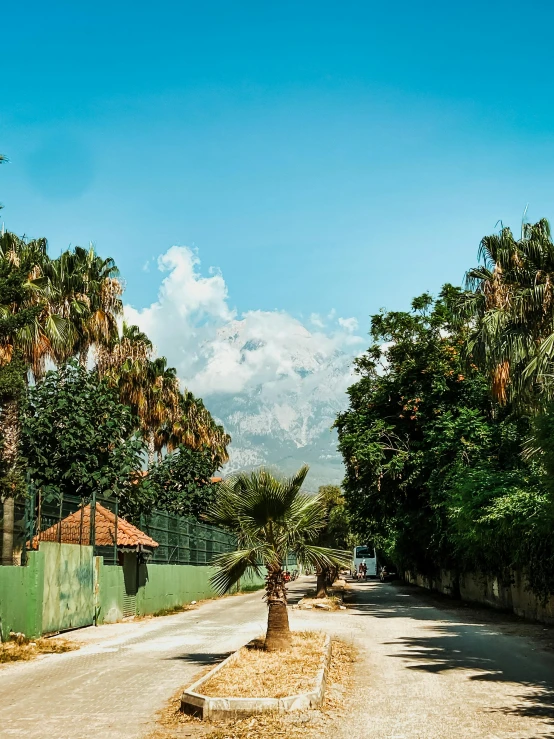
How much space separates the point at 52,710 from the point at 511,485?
1586 centimetres

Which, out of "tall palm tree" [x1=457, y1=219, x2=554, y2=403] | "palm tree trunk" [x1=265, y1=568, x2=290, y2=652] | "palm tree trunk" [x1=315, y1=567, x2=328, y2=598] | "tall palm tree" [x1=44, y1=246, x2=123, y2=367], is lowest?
"palm tree trunk" [x1=315, y1=567, x2=328, y2=598]

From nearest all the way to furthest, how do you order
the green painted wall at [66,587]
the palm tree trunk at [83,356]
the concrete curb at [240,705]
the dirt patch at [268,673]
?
the concrete curb at [240,705], the dirt patch at [268,673], the green painted wall at [66,587], the palm tree trunk at [83,356]

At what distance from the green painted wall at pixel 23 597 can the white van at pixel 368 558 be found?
74514mm

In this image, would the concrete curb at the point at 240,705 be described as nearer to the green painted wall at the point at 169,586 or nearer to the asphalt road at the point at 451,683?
the asphalt road at the point at 451,683

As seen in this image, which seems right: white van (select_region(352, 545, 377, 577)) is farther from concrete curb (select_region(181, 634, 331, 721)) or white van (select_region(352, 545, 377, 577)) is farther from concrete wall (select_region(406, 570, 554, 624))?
concrete curb (select_region(181, 634, 331, 721))

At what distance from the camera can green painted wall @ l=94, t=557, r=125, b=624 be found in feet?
79.3

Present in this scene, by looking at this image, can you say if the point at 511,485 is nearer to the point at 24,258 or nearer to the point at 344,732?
the point at 344,732

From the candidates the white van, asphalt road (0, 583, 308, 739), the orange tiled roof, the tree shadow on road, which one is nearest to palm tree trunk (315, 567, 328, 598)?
the orange tiled roof

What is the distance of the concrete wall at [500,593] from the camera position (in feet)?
75.6

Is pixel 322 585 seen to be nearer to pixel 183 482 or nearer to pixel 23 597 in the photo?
pixel 183 482

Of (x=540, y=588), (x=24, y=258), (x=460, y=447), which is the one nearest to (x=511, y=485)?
(x=540, y=588)

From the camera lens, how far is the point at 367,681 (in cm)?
1191

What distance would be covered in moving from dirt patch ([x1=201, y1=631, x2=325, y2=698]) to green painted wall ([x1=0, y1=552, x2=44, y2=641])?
19.1 ft

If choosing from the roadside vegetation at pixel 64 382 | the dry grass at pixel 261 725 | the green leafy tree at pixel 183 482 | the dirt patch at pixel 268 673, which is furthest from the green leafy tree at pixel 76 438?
the dry grass at pixel 261 725
